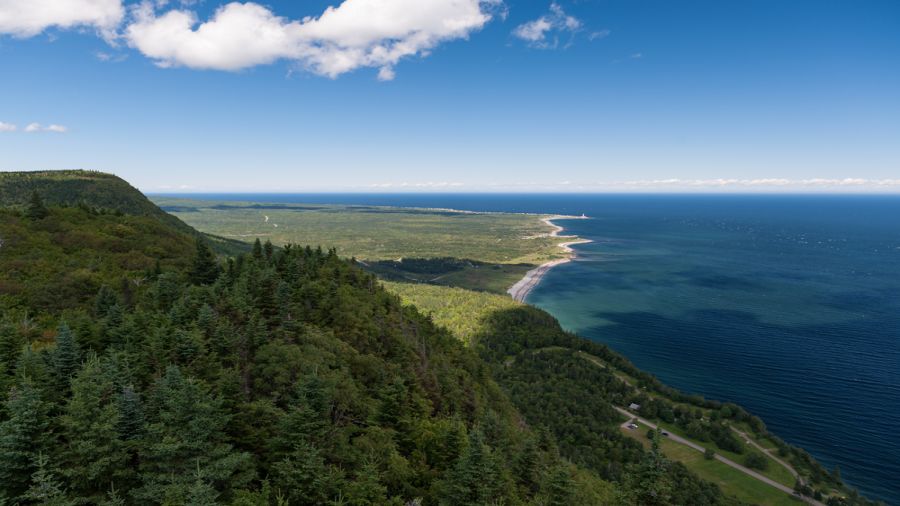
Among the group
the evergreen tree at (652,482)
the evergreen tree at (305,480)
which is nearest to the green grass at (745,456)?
the evergreen tree at (652,482)

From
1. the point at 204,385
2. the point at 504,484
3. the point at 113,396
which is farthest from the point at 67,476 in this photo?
the point at 504,484

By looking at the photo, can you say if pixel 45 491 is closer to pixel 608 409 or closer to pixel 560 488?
pixel 560 488

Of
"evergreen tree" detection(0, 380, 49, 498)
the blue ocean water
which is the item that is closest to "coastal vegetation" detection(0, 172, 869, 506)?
"evergreen tree" detection(0, 380, 49, 498)

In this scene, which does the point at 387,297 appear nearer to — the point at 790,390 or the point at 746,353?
the point at 790,390

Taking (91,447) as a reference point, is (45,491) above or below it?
below

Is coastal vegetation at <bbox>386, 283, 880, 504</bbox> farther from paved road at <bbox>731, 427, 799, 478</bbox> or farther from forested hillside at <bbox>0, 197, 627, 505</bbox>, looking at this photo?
forested hillside at <bbox>0, 197, 627, 505</bbox>

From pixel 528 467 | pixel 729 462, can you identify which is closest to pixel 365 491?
pixel 528 467
